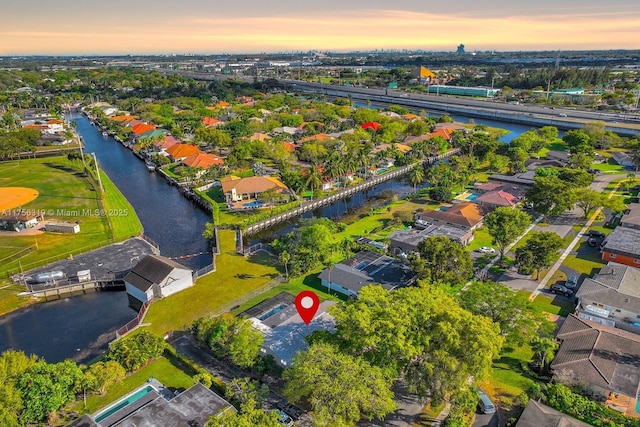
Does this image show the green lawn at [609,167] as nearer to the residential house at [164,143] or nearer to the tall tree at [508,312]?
the tall tree at [508,312]

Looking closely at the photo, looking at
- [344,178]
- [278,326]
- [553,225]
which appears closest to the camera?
[278,326]

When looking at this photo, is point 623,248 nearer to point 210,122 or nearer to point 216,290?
point 216,290

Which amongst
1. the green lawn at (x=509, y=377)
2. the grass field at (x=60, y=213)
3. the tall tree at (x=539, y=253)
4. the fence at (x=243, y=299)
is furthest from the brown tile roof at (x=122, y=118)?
the green lawn at (x=509, y=377)

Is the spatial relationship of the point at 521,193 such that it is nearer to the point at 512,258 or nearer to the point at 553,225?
the point at 553,225

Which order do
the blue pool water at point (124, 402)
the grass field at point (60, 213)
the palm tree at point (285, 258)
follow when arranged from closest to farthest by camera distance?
the blue pool water at point (124, 402) < the palm tree at point (285, 258) < the grass field at point (60, 213)

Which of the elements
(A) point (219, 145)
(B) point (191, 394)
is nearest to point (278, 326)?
(B) point (191, 394)

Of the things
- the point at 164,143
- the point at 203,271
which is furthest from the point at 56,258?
the point at 164,143

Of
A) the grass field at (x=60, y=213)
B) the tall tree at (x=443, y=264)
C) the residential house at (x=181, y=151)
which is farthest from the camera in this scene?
the residential house at (x=181, y=151)

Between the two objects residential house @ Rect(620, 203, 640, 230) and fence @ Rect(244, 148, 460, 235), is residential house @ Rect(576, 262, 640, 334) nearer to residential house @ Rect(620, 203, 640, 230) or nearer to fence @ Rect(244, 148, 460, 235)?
residential house @ Rect(620, 203, 640, 230)
